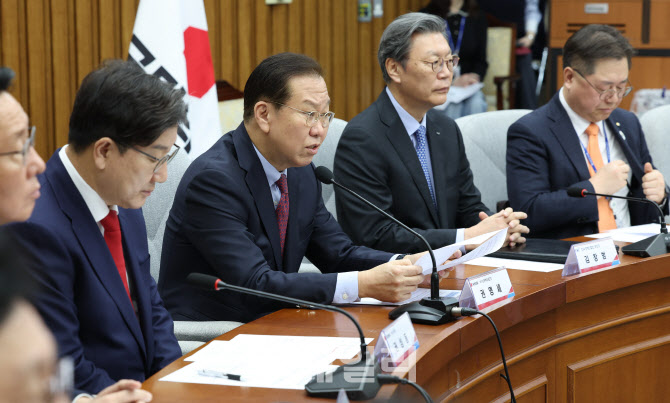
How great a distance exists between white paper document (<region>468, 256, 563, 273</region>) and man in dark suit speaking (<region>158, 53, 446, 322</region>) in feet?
1.01

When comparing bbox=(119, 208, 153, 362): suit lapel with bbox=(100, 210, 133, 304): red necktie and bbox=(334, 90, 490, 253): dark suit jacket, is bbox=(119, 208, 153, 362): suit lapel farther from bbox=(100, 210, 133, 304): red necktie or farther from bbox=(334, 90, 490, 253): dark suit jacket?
bbox=(334, 90, 490, 253): dark suit jacket

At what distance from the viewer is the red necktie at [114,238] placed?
180 centimetres

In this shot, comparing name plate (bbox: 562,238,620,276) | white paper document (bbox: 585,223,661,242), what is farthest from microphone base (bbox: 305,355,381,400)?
white paper document (bbox: 585,223,661,242)

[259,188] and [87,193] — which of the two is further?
[259,188]

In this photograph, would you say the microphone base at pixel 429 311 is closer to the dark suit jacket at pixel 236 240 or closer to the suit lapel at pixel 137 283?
the dark suit jacket at pixel 236 240

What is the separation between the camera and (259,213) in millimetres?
2221

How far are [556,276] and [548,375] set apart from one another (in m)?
0.27

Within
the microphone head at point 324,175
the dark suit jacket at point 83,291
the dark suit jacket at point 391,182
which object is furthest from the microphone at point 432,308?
the dark suit jacket at point 391,182

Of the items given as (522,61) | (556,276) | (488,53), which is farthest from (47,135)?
(522,61)

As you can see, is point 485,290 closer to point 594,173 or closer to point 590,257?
point 590,257

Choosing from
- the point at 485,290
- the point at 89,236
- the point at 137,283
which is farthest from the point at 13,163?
the point at 485,290

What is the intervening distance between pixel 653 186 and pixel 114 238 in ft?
6.97

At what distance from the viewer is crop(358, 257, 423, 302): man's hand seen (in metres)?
1.99

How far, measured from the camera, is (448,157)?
9.99ft
